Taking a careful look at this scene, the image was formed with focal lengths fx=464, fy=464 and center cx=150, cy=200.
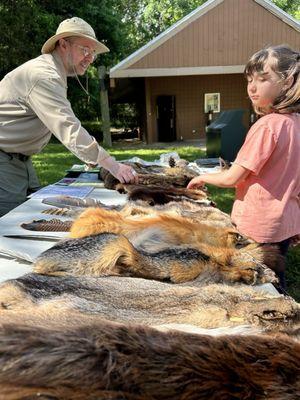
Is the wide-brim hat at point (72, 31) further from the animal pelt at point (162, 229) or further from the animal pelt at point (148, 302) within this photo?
the animal pelt at point (148, 302)

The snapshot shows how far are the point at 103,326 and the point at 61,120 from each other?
206cm

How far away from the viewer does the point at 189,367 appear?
1.03 metres

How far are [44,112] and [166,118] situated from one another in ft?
58.2

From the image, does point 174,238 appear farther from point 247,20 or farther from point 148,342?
point 247,20

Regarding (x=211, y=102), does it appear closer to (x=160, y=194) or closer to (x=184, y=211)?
(x=160, y=194)

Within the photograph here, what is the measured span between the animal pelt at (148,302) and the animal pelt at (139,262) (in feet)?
0.32

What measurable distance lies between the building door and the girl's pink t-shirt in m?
18.0

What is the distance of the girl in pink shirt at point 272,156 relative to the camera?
2355mm

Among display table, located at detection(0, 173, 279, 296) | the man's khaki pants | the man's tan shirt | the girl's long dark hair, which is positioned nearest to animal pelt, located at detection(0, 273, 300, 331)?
display table, located at detection(0, 173, 279, 296)

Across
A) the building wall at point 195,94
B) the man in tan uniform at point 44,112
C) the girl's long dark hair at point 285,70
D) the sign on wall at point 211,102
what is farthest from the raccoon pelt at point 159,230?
the sign on wall at point 211,102

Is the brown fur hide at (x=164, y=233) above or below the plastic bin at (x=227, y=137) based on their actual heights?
above

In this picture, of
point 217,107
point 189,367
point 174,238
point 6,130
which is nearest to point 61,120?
point 6,130

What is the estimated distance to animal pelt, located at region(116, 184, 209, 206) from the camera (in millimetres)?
3213

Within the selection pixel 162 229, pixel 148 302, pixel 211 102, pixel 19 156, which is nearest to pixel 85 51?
pixel 19 156
